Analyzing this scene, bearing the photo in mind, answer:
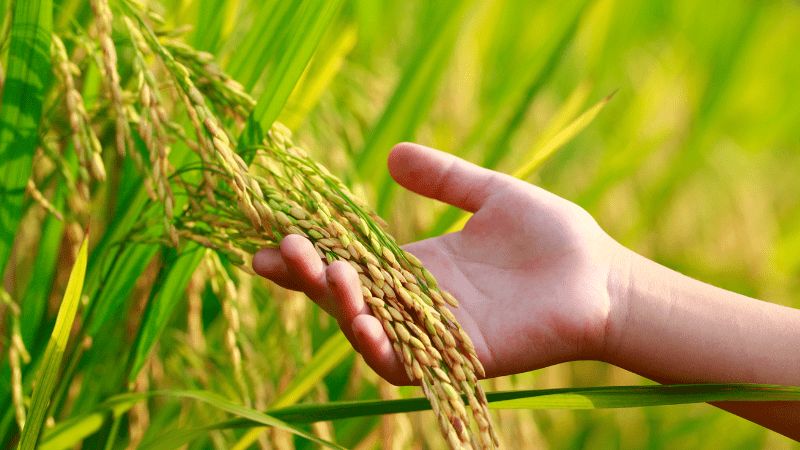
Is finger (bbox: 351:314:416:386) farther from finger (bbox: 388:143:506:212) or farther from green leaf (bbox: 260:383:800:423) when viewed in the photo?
finger (bbox: 388:143:506:212)

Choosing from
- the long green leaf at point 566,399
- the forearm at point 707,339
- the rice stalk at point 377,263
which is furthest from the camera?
the forearm at point 707,339

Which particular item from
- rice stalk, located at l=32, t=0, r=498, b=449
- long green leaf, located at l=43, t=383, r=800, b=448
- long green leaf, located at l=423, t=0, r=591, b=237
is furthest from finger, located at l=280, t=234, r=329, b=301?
long green leaf, located at l=423, t=0, r=591, b=237

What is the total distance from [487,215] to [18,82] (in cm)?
75

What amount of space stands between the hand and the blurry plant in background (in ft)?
0.40

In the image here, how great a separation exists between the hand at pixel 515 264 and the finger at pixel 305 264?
28 cm

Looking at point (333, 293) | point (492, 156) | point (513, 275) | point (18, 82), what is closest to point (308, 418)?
point (333, 293)

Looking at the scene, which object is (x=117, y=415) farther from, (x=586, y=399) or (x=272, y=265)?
(x=586, y=399)

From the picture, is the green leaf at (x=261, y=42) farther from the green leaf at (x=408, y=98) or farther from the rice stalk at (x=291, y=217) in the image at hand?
the green leaf at (x=408, y=98)

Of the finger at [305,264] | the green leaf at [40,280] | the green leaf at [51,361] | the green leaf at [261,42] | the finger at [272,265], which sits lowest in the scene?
the green leaf at [40,280]

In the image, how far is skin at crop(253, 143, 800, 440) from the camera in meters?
0.86

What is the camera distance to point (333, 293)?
0.66 metres

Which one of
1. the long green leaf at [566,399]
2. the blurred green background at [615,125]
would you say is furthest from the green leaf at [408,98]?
the long green leaf at [566,399]

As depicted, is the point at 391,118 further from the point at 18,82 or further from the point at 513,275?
the point at 18,82

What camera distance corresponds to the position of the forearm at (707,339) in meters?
0.85
